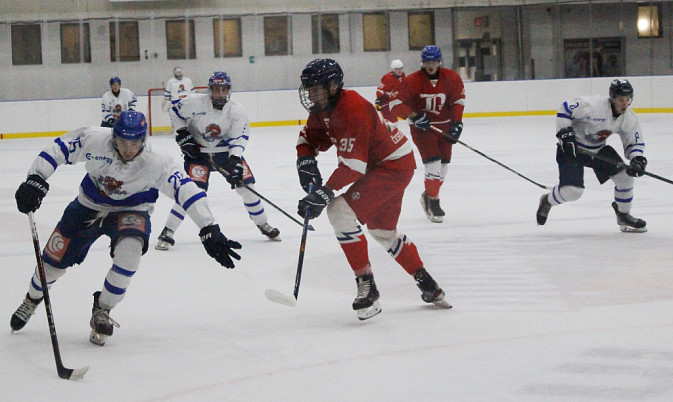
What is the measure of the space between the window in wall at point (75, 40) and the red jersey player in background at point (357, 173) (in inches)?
580

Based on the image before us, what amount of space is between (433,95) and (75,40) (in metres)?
12.6

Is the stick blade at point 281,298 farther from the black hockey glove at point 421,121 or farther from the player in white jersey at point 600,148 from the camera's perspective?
the black hockey glove at point 421,121

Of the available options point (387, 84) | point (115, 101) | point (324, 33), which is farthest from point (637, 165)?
point (324, 33)

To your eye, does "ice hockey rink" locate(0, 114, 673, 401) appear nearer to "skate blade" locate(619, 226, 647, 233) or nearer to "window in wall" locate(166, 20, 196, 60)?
"skate blade" locate(619, 226, 647, 233)

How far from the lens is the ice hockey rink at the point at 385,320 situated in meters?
3.04

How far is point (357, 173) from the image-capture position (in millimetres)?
3789

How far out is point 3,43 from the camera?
1766 cm

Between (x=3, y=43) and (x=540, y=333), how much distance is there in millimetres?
16234

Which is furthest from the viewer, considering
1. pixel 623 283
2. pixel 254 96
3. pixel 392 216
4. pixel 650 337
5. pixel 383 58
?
pixel 383 58

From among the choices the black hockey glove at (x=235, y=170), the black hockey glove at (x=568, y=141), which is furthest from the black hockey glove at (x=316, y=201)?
the black hockey glove at (x=568, y=141)

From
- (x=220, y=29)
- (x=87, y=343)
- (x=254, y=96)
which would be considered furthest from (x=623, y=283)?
(x=220, y=29)

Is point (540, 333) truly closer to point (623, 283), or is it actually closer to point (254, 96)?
point (623, 283)

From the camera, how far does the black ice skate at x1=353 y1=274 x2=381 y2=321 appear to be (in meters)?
3.93

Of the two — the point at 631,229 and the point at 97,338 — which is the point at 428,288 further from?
the point at 631,229
